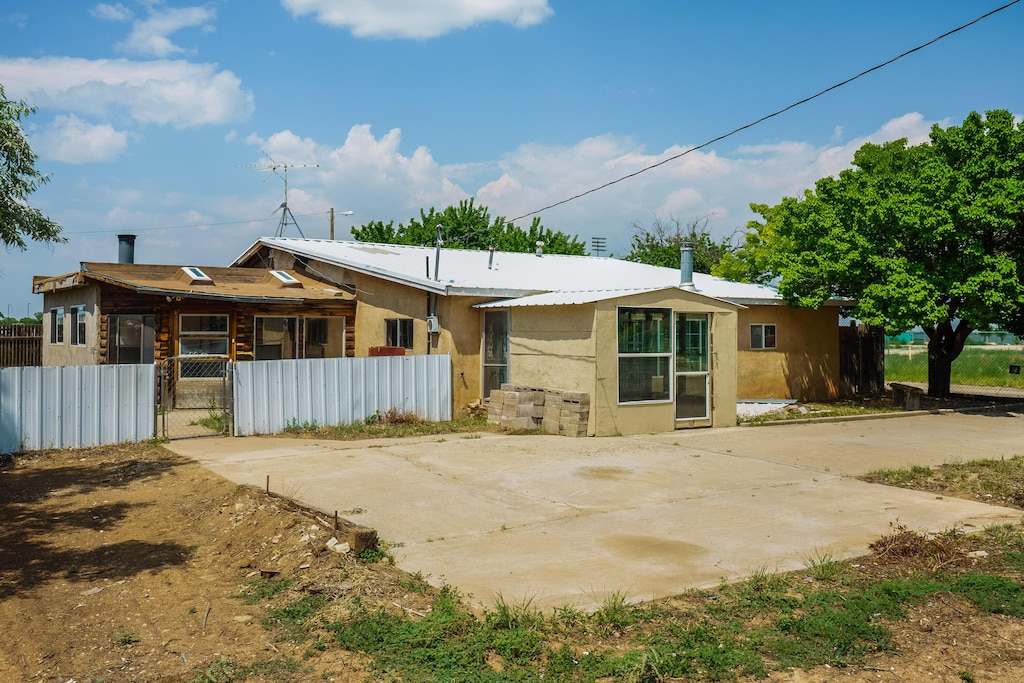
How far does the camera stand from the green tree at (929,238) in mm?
17438

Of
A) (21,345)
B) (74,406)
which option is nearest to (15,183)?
(74,406)

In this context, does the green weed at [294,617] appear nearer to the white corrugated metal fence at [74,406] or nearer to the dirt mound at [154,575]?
the dirt mound at [154,575]

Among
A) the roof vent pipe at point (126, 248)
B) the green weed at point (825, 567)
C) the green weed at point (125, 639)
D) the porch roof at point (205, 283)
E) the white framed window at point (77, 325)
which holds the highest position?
the roof vent pipe at point (126, 248)

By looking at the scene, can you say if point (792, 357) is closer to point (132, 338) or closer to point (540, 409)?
point (540, 409)

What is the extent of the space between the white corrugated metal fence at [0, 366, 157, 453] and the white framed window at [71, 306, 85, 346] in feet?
25.3

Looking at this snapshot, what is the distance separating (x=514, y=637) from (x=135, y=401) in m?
9.75

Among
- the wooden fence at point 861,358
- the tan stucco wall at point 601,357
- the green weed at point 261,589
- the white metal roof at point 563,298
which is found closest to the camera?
the green weed at point 261,589

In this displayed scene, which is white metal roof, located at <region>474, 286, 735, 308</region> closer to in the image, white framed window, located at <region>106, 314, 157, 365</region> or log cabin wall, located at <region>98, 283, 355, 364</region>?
log cabin wall, located at <region>98, 283, 355, 364</region>

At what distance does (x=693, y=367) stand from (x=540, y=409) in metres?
3.22

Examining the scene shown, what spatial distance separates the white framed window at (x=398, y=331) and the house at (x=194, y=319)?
1.39 meters

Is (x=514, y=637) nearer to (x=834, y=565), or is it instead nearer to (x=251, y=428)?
(x=834, y=565)

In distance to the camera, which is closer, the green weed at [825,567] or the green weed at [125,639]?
the green weed at [125,639]

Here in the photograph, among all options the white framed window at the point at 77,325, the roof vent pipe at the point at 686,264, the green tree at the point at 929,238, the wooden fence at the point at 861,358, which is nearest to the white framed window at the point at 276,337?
the white framed window at the point at 77,325

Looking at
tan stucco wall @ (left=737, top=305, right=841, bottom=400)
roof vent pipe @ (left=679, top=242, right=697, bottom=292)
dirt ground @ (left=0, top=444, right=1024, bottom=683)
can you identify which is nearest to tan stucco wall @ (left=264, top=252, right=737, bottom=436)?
roof vent pipe @ (left=679, top=242, right=697, bottom=292)
